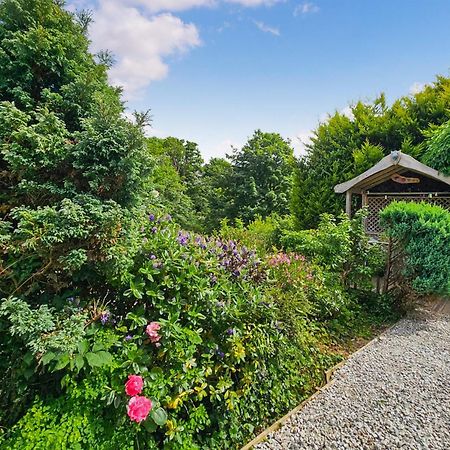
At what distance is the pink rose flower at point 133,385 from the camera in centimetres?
156

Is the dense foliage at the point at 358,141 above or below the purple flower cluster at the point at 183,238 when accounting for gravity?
above

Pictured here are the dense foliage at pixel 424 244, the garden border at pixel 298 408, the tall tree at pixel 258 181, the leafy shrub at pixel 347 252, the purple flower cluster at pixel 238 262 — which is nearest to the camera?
the garden border at pixel 298 408

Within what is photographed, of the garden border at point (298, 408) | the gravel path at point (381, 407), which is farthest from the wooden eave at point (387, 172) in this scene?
the garden border at point (298, 408)

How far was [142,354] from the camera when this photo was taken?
179 centimetres

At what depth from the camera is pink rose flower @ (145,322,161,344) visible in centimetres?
177

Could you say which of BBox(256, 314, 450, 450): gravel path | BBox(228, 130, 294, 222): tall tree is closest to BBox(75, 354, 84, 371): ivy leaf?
BBox(256, 314, 450, 450): gravel path

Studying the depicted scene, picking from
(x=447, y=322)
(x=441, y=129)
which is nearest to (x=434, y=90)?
(x=441, y=129)

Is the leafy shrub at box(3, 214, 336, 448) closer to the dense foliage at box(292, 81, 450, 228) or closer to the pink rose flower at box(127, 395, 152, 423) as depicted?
the pink rose flower at box(127, 395, 152, 423)

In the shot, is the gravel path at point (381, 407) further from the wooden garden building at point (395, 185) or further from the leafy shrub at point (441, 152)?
the leafy shrub at point (441, 152)

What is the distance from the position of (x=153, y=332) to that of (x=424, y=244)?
13.7ft

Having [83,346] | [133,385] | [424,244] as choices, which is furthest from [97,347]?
[424,244]

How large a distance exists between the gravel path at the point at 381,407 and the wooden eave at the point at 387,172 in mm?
3751

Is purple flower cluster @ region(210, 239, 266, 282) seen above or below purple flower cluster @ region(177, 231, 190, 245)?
below

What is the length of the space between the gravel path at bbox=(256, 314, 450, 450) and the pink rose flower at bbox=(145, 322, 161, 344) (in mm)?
1062
